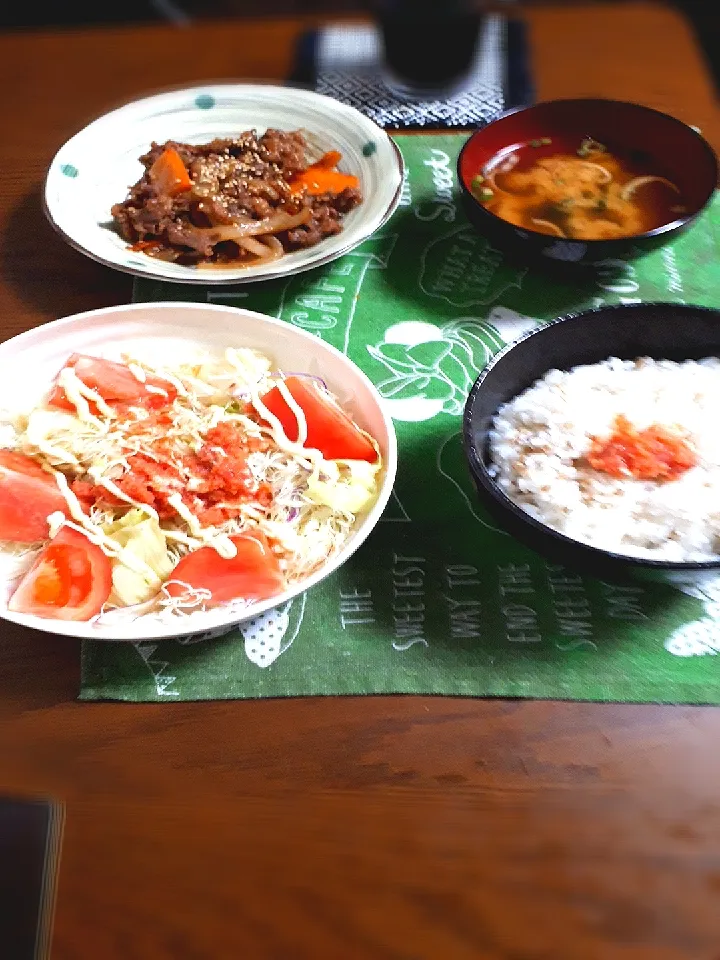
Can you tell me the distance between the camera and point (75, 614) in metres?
0.91

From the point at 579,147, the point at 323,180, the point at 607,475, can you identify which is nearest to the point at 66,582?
the point at 607,475

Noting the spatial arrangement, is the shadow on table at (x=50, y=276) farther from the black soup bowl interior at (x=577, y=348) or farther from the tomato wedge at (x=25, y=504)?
the black soup bowl interior at (x=577, y=348)

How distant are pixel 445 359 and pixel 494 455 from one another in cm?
29

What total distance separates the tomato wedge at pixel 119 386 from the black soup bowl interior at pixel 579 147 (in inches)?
25.4

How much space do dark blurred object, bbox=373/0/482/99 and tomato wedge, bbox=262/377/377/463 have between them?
76cm

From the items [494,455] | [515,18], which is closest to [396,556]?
[494,455]

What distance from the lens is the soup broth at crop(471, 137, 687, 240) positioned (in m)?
1.49

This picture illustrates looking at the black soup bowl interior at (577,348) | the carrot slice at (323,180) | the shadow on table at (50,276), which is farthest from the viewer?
the carrot slice at (323,180)

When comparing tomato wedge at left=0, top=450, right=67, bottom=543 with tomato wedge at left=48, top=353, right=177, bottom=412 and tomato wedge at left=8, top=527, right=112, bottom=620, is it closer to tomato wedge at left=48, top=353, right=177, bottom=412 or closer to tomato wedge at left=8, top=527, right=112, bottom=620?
tomato wedge at left=8, top=527, right=112, bottom=620

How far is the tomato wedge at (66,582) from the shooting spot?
36.1 inches

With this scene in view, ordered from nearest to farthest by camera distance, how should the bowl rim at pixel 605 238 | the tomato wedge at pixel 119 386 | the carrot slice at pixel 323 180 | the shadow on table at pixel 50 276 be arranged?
the tomato wedge at pixel 119 386 < the bowl rim at pixel 605 238 < the shadow on table at pixel 50 276 < the carrot slice at pixel 323 180

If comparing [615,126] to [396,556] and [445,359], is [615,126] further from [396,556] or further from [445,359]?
[396,556]

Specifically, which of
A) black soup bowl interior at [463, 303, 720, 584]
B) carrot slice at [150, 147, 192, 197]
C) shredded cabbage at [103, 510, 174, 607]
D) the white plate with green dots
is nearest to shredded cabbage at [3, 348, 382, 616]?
shredded cabbage at [103, 510, 174, 607]

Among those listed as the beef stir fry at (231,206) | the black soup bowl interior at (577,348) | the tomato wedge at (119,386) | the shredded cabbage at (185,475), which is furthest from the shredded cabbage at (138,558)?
the beef stir fry at (231,206)
